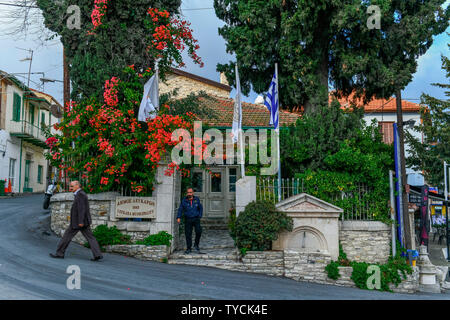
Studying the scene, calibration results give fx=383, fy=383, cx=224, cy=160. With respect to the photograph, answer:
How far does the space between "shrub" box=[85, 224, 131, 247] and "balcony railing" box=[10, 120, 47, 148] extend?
55.0 ft

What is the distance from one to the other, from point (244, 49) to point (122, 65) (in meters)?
4.41

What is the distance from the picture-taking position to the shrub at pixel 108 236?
9.17 meters

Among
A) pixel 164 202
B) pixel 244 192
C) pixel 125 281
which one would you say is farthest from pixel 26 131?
pixel 125 281

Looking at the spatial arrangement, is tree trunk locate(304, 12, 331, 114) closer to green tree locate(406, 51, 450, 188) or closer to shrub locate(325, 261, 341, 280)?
shrub locate(325, 261, 341, 280)

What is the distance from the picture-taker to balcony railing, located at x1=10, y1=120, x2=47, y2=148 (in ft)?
82.2

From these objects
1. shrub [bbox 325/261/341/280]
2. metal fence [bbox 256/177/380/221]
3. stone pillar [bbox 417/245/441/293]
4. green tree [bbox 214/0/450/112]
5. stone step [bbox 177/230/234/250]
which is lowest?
stone pillar [bbox 417/245/441/293]

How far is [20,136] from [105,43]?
59.8ft

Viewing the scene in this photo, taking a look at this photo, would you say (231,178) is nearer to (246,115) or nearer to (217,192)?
(217,192)

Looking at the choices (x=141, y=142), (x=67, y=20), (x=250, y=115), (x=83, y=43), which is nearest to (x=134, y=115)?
(x=141, y=142)

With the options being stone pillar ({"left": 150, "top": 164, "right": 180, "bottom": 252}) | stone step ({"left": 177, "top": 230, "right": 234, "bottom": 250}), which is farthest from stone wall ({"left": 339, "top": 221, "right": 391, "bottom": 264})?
stone pillar ({"left": 150, "top": 164, "right": 180, "bottom": 252})

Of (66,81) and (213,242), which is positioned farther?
(66,81)

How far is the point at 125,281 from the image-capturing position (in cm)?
702

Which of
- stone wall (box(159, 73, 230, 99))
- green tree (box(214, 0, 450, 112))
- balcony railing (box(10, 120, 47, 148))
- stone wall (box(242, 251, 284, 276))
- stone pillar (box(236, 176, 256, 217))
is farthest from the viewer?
balcony railing (box(10, 120, 47, 148))

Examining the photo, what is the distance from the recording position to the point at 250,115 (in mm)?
17406
